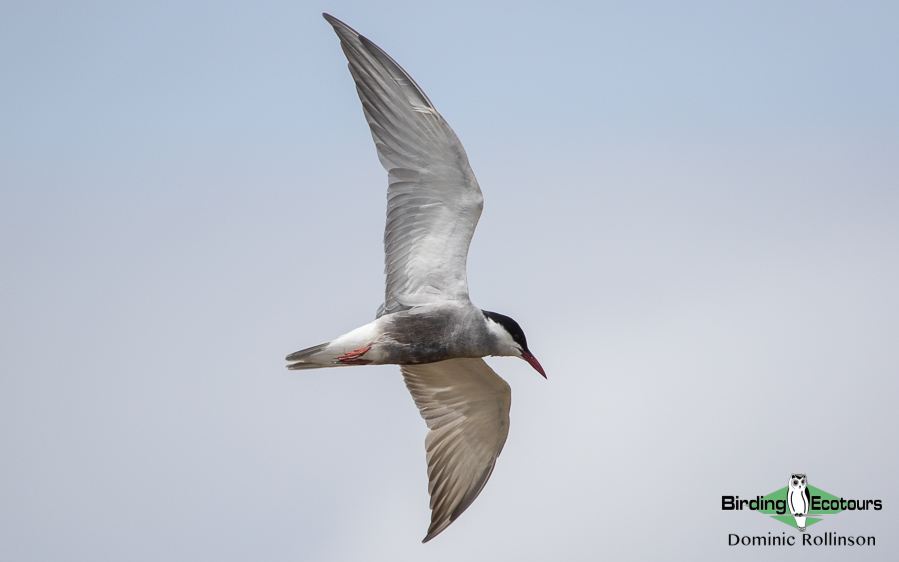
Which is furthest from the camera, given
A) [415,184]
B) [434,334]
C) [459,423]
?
[459,423]

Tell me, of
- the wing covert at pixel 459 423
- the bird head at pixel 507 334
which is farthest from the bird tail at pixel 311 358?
the wing covert at pixel 459 423

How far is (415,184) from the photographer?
28.2 feet

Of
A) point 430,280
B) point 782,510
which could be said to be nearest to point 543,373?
point 430,280

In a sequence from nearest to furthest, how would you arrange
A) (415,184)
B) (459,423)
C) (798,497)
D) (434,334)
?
(415,184) → (434,334) → (459,423) → (798,497)

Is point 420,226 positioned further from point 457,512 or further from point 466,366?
point 457,512

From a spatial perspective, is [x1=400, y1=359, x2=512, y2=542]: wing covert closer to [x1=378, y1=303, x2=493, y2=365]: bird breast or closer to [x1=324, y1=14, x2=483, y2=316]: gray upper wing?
[x1=378, y1=303, x2=493, y2=365]: bird breast

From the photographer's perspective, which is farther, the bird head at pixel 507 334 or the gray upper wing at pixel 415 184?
the bird head at pixel 507 334

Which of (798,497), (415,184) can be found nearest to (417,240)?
(415,184)

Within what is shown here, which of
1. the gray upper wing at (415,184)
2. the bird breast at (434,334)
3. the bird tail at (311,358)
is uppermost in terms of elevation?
the gray upper wing at (415,184)

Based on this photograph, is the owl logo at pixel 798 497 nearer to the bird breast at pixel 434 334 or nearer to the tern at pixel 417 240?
the tern at pixel 417 240

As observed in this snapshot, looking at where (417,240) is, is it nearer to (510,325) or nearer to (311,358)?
(510,325)

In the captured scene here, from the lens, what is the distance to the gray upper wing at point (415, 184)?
827cm

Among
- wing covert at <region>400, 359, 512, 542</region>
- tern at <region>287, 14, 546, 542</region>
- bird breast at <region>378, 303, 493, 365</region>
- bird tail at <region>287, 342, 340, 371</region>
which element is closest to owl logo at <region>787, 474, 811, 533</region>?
wing covert at <region>400, 359, 512, 542</region>

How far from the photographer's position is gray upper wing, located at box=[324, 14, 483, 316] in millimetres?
8266
